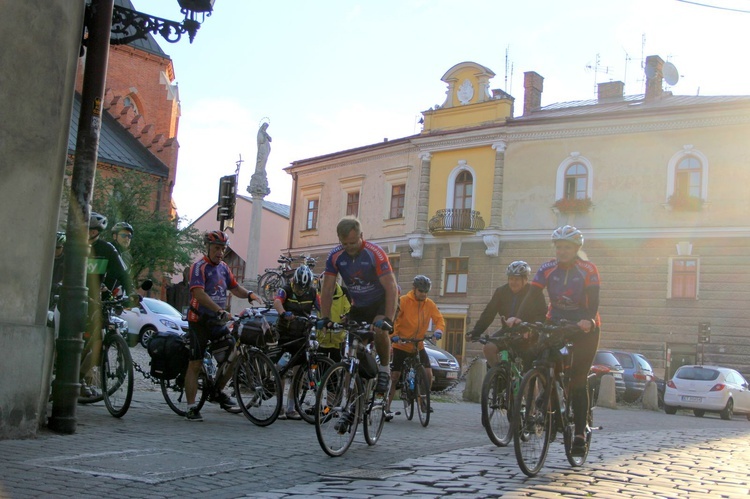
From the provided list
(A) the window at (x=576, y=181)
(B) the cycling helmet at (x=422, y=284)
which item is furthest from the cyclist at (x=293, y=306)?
(A) the window at (x=576, y=181)

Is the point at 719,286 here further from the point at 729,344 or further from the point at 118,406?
the point at 118,406

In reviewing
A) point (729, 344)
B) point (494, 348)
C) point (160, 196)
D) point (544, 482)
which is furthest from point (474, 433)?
point (160, 196)

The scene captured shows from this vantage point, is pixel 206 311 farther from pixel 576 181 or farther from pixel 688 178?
pixel 576 181

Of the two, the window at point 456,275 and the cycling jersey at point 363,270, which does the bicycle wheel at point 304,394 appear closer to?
the cycling jersey at point 363,270

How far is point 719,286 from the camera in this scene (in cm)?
3469

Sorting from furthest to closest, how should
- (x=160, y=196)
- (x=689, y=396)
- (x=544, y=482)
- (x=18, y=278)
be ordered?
(x=160, y=196) < (x=689, y=396) < (x=18, y=278) < (x=544, y=482)

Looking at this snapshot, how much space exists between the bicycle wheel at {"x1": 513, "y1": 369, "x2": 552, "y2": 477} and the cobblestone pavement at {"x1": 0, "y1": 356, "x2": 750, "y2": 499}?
15 centimetres

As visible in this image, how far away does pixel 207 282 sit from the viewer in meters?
10.0

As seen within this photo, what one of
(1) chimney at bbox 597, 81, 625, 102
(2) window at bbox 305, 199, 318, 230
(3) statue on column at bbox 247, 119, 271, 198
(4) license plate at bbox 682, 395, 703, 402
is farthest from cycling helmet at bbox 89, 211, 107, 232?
(2) window at bbox 305, 199, 318, 230

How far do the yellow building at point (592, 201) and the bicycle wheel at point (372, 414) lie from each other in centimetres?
2842

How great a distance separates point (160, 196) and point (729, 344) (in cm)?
2785

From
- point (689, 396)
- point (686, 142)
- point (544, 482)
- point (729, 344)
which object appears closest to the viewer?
point (544, 482)

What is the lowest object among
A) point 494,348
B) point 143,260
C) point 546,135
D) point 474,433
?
point 474,433

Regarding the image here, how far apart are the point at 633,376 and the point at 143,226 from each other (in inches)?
806
